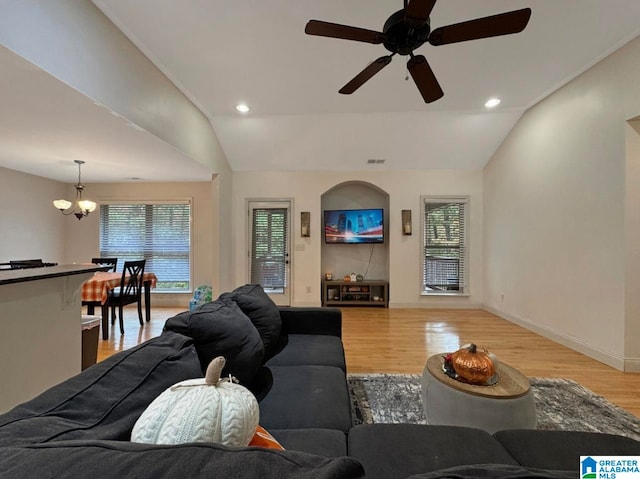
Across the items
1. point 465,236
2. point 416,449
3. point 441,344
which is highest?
point 465,236

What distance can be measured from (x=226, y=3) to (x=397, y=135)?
3106 mm

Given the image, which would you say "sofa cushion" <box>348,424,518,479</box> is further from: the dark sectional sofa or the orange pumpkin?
the orange pumpkin

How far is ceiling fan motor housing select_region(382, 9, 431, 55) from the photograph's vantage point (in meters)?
1.79

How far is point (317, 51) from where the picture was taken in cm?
279

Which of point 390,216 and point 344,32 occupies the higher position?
point 344,32

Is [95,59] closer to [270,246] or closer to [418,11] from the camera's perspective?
[418,11]

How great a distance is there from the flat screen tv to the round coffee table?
13.1 feet

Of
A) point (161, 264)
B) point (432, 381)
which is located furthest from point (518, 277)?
point (161, 264)

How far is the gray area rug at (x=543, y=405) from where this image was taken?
1924mm

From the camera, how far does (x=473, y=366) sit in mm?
1586

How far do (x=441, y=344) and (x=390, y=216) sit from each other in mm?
2582

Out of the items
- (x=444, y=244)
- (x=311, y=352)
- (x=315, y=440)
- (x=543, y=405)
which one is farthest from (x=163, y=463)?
(x=444, y=244)

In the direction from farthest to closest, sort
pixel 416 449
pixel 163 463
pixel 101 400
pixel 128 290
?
pixel 128 290, pixel 416 449, pixel 101 400, pixel 163 463

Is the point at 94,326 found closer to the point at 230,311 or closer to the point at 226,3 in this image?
the point at 230,311
